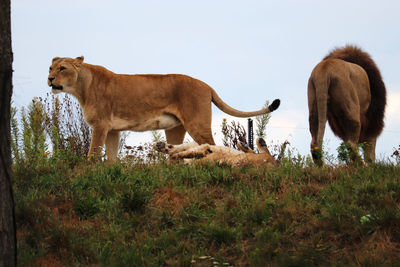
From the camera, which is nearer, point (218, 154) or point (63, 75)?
point (218, 154)

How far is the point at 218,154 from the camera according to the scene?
25.1ft

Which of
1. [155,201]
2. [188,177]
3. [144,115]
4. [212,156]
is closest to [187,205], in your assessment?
[155,201]

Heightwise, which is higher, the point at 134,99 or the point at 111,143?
the point at 134,99

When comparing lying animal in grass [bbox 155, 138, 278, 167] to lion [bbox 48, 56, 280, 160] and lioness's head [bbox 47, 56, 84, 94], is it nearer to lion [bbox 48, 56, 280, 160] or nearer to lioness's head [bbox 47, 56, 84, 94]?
lion [bbox 48, 56, 280, 160]

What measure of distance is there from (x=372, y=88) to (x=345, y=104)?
1.25 metres

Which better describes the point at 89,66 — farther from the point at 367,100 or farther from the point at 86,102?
the point at 367,100

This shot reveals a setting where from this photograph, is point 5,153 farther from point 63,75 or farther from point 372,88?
point 372,88

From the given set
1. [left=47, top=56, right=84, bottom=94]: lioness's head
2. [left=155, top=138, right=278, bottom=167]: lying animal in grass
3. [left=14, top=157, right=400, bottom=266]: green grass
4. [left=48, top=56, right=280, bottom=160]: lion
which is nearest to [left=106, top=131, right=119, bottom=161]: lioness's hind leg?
[left=48, top=56, right=280, bottom=160]: lion

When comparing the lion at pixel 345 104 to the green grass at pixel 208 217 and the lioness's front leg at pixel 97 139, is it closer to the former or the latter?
the green grass at pixel 208 217

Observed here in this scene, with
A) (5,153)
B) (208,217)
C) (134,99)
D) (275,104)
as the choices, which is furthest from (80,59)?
(5,153)

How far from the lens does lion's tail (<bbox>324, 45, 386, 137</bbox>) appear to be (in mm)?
8477

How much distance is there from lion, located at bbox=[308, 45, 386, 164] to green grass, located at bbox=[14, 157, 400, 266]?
1.46 metres

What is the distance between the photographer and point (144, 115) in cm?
860

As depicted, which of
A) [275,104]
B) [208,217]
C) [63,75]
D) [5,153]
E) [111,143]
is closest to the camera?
[5,153]
